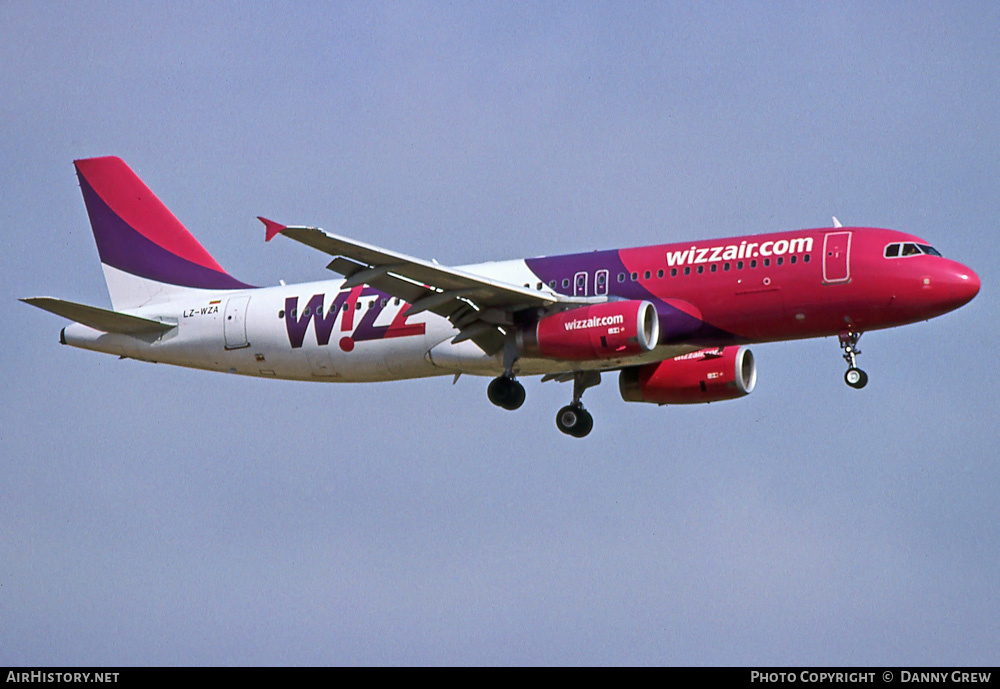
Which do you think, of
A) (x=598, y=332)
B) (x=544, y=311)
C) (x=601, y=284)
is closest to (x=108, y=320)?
(x=544, y=311)

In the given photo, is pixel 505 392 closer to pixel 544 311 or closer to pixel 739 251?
pixel 544 311

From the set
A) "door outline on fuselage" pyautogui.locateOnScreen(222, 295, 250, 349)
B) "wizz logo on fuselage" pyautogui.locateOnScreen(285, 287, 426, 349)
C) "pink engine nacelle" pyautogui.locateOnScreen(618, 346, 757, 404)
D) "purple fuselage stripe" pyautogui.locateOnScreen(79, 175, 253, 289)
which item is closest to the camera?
"wizz logo on fuselage" pyautogui.locateOnScreen(285, 287, 426, 349)

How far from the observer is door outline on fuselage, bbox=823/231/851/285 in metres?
41.6

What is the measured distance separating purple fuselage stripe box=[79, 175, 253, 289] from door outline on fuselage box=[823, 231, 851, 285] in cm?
1767

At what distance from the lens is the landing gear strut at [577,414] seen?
46.7m

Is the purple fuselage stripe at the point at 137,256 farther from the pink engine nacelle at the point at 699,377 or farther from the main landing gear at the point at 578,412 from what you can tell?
the pink engine nacelle at the point at 699,377

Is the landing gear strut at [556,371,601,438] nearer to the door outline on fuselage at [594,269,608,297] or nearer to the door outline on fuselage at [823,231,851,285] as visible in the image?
the door outline on fuselage at [594,269,608,297]

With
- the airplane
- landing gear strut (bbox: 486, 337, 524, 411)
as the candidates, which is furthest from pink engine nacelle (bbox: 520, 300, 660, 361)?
landing gear strut (bbox: 486, 337, 524, 411)

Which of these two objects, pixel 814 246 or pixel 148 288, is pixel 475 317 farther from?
pixel 148 288

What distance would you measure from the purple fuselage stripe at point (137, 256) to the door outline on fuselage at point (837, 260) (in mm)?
17671

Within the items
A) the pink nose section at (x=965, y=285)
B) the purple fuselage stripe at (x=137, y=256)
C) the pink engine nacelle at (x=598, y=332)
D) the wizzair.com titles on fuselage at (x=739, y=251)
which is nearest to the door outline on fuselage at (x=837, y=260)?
the wizzair.com titles on fuselage at (x=739, y=251)

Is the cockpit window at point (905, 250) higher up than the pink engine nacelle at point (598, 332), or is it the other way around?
the cockpit window at point (905, 250)

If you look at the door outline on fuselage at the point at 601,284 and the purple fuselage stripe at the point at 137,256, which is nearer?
→ the door outline on fuselage at the point at 601,284
